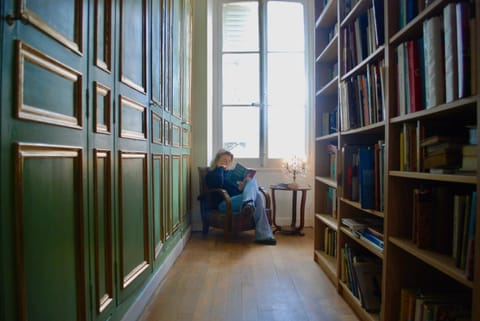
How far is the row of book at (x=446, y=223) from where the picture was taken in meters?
0.91

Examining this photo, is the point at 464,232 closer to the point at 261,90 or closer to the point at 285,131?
the point at 285,131

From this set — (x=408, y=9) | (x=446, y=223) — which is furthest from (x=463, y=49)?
(x=446, y=223)

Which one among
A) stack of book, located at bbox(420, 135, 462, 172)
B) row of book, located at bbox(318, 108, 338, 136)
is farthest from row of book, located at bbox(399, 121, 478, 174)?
row of book, located at bbox(318, 108, 338, 136)

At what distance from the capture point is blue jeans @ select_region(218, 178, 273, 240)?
309cm

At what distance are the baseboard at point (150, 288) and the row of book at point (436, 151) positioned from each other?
1498 mm

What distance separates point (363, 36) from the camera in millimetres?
1735

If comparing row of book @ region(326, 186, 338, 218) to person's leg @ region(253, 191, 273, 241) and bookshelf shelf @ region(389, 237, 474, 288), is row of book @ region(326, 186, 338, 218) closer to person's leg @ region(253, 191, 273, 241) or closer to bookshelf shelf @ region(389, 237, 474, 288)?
person's leg @ region(253, 191, 273, 241)

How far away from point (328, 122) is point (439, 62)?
148cm

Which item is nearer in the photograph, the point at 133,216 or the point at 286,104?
the point at 133,216

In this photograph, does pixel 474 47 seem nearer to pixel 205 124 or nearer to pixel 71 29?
pixel 71 29

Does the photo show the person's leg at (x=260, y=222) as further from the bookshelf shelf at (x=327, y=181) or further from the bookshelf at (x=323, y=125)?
the bookshelf shelf at (x=327, y=181)

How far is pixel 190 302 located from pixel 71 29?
1558 millimetres

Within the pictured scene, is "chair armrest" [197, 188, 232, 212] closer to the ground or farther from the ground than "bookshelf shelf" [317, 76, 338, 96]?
closer to the ground

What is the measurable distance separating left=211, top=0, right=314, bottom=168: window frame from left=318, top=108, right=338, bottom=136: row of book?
4.64 feet
